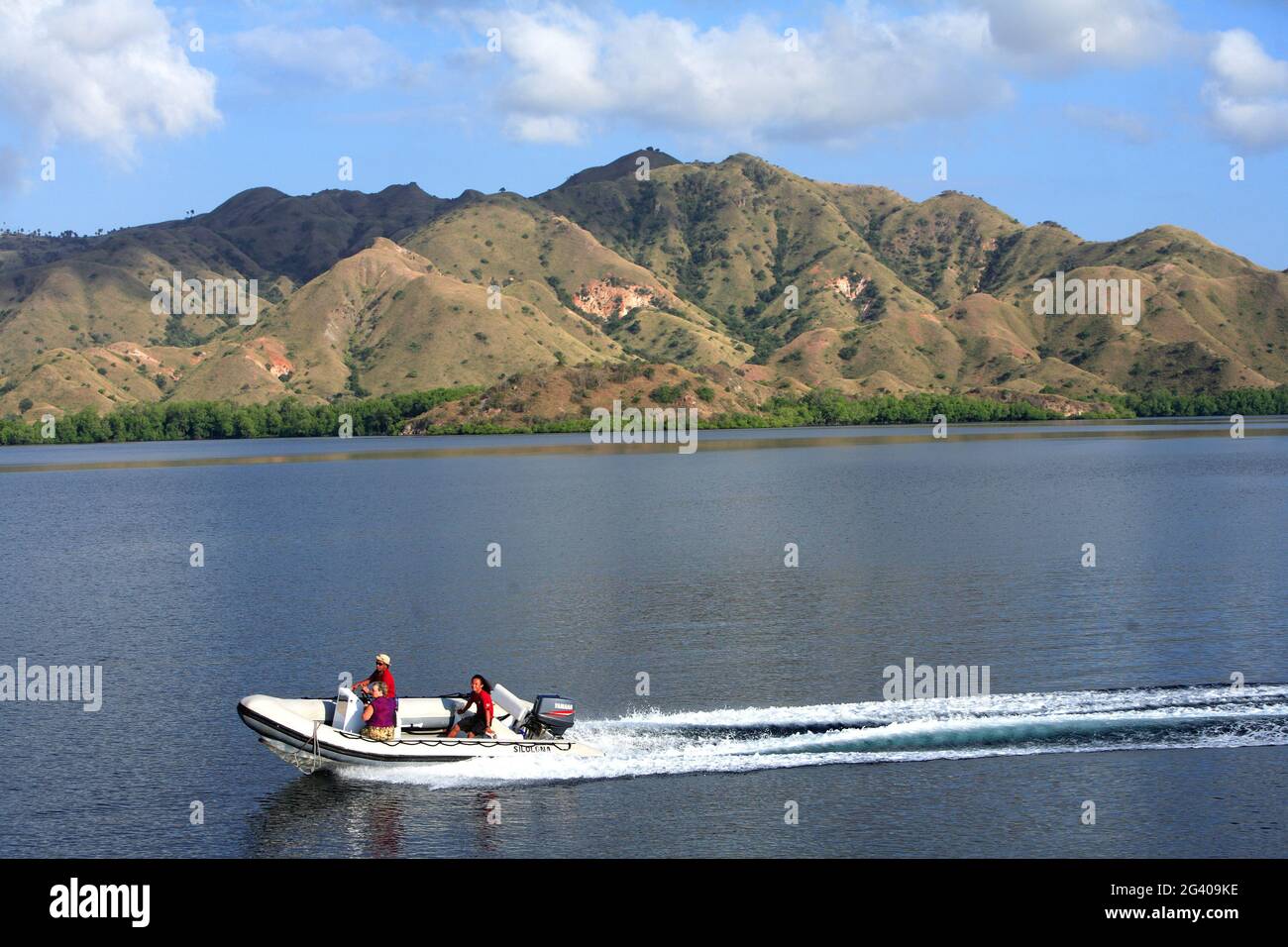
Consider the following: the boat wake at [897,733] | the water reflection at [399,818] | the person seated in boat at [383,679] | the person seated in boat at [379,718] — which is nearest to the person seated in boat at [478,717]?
the boat wake at [897,733]

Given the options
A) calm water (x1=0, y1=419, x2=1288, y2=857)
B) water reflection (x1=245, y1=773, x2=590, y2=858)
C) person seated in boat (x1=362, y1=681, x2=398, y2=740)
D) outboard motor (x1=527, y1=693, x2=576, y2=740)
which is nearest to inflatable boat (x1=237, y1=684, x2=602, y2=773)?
outboard motor (x1=527, y1=693, x2=576, y2=740)

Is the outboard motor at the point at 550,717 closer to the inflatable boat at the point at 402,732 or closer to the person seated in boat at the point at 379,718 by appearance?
the inflatable boat at the point at 402,732

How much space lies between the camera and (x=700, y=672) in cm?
4166

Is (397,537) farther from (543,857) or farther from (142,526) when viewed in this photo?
(543,857)

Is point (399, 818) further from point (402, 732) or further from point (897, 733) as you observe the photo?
point (897, 733)

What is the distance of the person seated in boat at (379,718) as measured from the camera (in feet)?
107

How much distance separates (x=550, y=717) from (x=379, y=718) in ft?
13.9

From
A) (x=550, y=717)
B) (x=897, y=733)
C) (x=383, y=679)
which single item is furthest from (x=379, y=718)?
(x=897, y=733)

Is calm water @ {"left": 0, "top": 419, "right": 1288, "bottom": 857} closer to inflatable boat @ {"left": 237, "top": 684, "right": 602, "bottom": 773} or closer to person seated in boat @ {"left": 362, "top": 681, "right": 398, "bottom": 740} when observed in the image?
inflatable boat @ {"left": 237, "top": 684, "right": 602, "bottom": 773}

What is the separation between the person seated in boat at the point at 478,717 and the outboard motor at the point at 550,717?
3.49 feet

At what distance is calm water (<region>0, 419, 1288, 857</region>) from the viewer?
28.5 metres

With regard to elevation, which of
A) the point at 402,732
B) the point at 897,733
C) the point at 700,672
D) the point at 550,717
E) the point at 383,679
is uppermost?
the point at 383,679

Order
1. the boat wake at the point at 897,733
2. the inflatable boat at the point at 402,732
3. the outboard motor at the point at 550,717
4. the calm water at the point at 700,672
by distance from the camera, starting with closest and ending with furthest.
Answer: the calm water at the point at 700,672 → the inflatable boat at the point at 402,732 → the boat wake at the point at 897,733 → the outboard motor at the point at 550,717

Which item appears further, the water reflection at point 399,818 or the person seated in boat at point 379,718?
the person seated in boat at point 379,718
